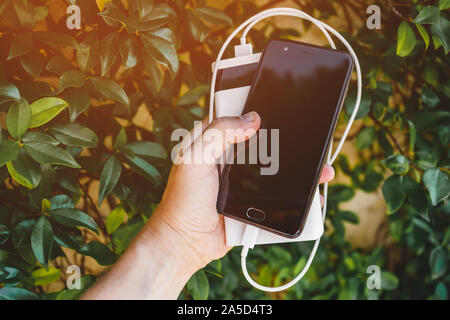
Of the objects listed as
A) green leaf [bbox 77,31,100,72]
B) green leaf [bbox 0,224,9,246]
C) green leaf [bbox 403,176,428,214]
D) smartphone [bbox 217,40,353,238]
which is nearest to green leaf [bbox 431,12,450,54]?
smartphone [bbox 217,40,353,238]

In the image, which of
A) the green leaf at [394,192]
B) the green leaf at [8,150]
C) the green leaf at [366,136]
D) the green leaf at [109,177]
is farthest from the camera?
the green leaf at [366,136]

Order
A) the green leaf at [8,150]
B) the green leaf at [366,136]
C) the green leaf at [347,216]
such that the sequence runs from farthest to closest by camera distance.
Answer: the green leaf at [347,216] → the green leaf at [366,136] → the green leaf at [8,150]

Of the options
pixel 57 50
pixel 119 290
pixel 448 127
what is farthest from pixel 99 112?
pixel 448 127

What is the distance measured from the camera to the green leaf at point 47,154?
0.54 meters

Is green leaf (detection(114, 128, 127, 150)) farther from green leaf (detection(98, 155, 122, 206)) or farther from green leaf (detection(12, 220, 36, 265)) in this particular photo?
green leaf (detection(12, 220, 36, 265))

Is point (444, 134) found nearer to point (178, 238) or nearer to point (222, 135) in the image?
point (222, 135)

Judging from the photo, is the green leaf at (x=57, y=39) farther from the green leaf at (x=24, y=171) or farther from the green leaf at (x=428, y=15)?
the green leaf at (x=428, y=15)

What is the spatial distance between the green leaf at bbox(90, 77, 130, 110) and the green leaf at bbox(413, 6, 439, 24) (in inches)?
20.3

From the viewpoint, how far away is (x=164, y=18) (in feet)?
1.94

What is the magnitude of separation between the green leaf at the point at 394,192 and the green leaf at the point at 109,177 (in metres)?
0.54

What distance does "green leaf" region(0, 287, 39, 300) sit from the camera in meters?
0.62

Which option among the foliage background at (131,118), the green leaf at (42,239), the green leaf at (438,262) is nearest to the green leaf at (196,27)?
the foliage background at (131,118)

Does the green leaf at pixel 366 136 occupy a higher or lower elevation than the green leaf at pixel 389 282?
higher

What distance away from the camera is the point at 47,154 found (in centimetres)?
55
